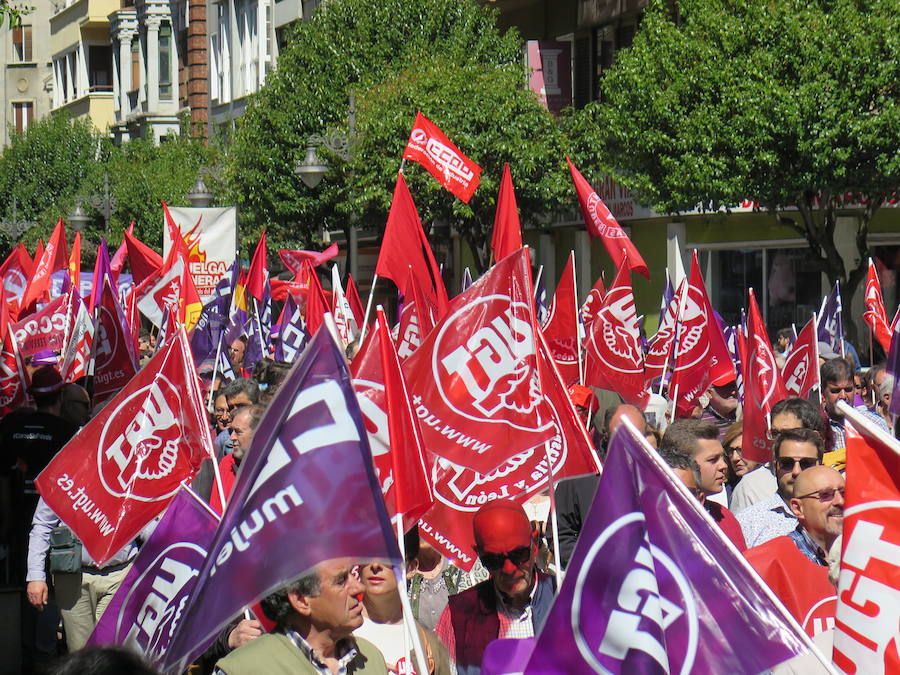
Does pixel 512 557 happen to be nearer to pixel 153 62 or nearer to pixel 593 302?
pixel 593 302

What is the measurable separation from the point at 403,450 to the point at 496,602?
0.57 m

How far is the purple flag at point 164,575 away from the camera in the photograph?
17.4 ft

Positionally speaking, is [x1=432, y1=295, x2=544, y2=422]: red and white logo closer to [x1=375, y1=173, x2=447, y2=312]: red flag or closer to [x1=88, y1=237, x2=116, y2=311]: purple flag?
[x1=375, y1=173, x2=447, y2=312]: red flag

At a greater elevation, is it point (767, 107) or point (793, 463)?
point (767, 107)

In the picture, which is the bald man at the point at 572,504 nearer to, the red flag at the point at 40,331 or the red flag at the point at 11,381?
the red flag at the point at 11,381

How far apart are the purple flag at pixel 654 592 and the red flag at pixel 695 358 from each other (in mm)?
7773

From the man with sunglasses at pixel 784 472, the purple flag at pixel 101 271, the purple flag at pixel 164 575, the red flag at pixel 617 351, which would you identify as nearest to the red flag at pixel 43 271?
the purple flag at pixel 101 271

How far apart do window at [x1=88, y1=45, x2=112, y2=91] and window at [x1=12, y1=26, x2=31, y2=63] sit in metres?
10.9

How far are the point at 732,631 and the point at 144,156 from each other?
39.0 metres

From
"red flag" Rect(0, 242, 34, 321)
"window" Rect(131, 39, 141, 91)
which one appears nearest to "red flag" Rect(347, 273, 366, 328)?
"red flag" Rect(0, 242, 34, 321)

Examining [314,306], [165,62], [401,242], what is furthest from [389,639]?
[165,62]

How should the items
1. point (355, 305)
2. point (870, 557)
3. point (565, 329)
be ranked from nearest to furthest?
point (870, 557)
point (565, 329)
point (355, 305)

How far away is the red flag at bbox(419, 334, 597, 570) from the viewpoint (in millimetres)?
6301

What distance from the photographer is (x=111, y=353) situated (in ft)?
38.7
